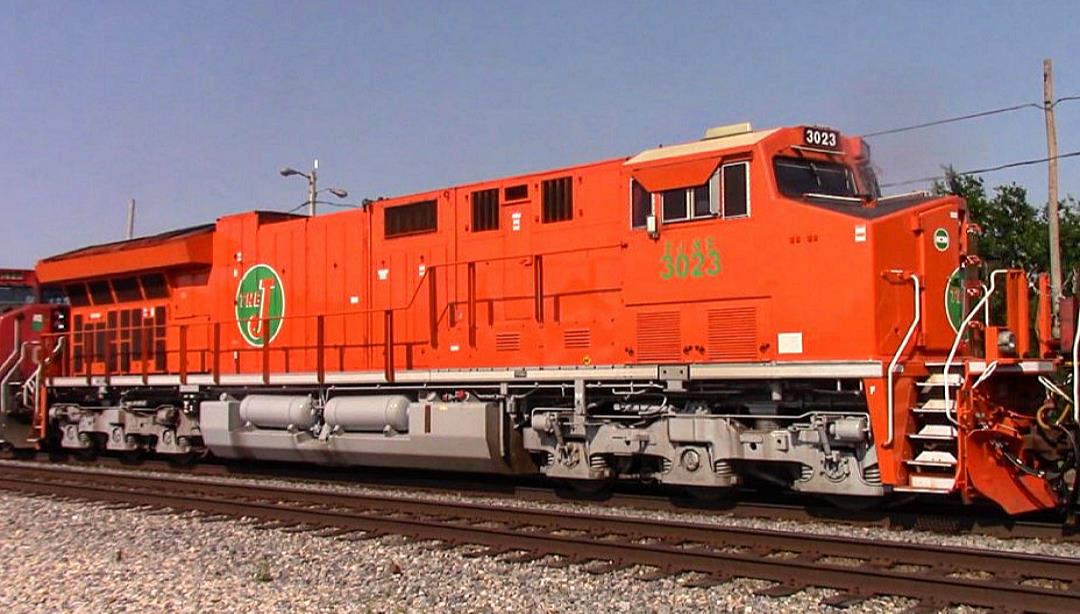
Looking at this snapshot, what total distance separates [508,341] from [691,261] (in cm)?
263

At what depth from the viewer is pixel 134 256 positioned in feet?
52.4

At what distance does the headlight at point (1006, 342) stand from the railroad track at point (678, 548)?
7.54ft

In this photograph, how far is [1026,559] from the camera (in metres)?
6.85

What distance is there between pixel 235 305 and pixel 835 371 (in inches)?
367

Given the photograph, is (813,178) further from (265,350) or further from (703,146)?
(265,350)

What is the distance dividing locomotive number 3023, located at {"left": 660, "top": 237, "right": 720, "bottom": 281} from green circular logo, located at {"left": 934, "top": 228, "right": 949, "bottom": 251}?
2.00m

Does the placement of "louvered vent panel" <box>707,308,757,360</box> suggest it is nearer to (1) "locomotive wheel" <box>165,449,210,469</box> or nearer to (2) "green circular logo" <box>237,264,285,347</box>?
(2) "green circular logo" <box>237,264,285,347</box>

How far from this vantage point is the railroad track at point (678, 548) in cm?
649

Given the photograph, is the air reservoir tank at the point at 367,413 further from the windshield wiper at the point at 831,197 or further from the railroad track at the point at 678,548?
the windshield wiper at the point at 831,197

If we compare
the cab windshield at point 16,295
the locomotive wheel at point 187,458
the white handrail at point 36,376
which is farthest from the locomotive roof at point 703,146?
the cab windshield at point 16,295

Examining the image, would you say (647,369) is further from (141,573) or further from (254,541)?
(141,573)

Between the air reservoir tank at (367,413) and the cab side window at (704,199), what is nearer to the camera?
the cab side window at (704,199)

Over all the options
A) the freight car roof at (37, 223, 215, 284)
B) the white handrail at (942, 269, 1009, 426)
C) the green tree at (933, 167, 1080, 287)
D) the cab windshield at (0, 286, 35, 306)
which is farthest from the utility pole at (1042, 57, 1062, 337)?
the cab windshield at (0, 286, 35, 306)

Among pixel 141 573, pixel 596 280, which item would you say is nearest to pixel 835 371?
pixel 596 280
